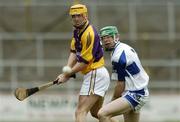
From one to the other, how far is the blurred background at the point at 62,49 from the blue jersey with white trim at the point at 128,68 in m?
9.31

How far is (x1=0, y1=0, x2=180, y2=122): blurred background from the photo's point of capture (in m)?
21.9

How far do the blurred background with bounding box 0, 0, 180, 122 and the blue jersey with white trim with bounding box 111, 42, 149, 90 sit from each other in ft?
30.6

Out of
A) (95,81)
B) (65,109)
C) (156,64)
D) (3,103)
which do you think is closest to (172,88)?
(156,64)

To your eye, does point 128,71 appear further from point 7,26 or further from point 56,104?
point 7,26

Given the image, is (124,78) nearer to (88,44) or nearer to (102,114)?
(102,114)

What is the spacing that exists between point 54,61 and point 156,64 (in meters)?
3.05

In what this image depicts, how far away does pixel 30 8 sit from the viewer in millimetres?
26625

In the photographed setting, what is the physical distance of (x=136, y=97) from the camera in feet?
39.6

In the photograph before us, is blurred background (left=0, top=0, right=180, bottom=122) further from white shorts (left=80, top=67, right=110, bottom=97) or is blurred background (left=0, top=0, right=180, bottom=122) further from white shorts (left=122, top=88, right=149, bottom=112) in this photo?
white shorts (left=122, top=88, right=149, bottom=112)

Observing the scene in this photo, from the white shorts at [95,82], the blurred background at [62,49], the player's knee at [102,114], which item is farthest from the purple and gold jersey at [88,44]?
the blurred background at [62,49]

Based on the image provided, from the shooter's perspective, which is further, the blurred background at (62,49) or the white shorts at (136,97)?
the blurred background at (62,49)

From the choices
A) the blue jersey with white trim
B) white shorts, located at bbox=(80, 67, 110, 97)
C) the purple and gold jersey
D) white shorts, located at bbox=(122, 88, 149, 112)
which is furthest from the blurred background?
the blue jersey with white trim

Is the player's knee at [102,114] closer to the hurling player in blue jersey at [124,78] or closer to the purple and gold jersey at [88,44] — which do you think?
the hurling player in blue jersey at [124,78]

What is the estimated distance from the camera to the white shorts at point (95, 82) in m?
12.7
